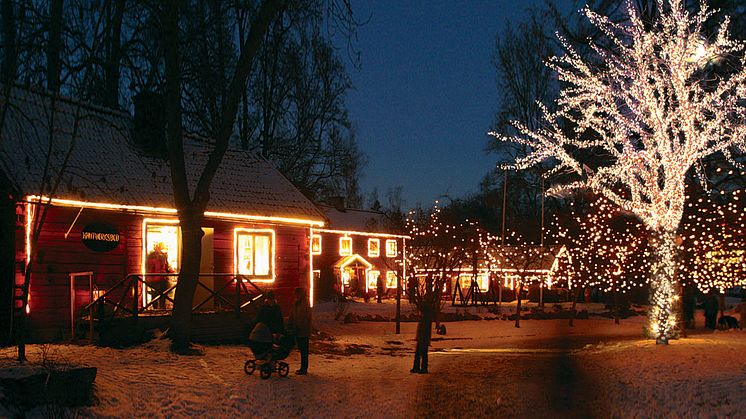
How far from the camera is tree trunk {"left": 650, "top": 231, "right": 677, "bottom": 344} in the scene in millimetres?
20109

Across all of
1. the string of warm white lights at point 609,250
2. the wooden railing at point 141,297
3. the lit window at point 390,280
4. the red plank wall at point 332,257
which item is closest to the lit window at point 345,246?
the red plank wall at point 332,257

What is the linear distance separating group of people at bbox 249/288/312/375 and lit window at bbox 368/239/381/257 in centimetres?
4261

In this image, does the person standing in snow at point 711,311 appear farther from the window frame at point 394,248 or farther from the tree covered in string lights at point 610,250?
the window frame at point 394,248

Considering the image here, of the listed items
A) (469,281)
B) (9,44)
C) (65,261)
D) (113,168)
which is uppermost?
(9,44)

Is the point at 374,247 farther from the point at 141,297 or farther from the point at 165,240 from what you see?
the point at 141,297

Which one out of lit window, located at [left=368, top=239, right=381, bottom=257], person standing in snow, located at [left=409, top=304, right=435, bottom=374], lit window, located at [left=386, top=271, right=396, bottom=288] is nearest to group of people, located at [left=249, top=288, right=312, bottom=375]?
person standing in snow, located at [left=409, top=304, right=435, bottom=374]

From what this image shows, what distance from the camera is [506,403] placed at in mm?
12570

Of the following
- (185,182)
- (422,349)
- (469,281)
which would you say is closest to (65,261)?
(185,182)

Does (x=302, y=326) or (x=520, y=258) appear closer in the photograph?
(x=302, y=326)

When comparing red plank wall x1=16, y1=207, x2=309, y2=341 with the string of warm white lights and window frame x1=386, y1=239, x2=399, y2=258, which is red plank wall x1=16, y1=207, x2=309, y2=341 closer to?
the string of warm white lights

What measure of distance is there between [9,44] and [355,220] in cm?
4931

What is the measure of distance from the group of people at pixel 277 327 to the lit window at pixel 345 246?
3992 cm

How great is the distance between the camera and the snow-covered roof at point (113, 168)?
17.0 metres

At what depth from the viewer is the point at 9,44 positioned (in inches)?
447
